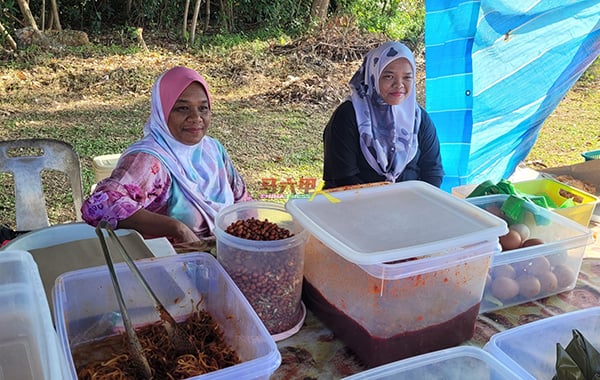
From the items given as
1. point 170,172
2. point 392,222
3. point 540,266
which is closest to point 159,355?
point 392,222

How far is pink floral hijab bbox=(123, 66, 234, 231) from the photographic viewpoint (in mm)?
1888

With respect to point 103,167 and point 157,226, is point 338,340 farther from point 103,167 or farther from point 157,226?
point 103,167

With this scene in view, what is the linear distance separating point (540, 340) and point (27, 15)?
6.75m

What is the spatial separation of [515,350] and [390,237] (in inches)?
11.2

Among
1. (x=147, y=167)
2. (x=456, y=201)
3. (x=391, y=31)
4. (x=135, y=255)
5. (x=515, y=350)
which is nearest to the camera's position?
(x=515, y=350)

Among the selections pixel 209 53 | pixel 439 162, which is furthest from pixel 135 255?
pixel 209 53

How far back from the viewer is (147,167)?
5.99 ft

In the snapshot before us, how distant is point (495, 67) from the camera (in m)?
2.36

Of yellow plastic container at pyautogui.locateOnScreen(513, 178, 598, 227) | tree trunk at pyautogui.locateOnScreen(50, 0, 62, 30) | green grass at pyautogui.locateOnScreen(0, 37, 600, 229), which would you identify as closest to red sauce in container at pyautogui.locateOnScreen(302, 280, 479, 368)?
yellow plastic container at pyautogui.locateOnScreen(513, 178, 598, 227)

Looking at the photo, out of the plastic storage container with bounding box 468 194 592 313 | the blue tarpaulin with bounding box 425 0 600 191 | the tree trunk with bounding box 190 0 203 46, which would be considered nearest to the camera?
the plastic storage container with bounding box 468 194 592 313

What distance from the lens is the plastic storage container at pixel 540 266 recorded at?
113cm

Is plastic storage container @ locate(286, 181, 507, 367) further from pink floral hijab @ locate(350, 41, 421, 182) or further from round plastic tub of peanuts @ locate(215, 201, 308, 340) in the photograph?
pink floral hijab @ locate(350, 41, 421, 182)

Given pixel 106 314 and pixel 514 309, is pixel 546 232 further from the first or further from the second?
pixel 106 314

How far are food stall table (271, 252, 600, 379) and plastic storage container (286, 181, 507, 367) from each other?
2 centimetres
